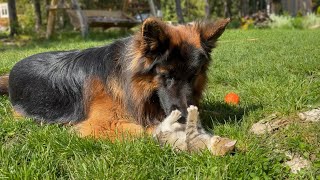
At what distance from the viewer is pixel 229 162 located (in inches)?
107

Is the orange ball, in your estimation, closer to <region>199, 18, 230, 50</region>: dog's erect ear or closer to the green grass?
the green grass

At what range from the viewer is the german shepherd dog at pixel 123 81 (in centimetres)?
331

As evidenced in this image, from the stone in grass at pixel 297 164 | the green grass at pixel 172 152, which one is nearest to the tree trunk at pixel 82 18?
the green grass at pixel 172 152

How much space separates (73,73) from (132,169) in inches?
68.4

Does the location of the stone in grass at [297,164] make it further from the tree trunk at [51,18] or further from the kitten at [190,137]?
the tree trunk at [51,18]

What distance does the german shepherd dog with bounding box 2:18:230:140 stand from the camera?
10.9ft

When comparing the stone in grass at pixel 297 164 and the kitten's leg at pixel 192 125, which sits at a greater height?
the kitten's leg at pixel 192 125

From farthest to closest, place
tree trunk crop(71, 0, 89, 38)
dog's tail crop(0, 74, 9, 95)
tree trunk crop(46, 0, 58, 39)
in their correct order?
tree trunk crop(46, 0, 58, 39), tree trunk crop(71, 0, 89, 38), dog's tail crop(0, 74, 9, 95)

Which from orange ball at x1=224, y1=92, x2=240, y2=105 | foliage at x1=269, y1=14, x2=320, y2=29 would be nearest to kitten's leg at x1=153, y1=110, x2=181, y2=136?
orange ball at x1=224, y1=92, x2=240, y2=105

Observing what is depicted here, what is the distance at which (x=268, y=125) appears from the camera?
345 cm

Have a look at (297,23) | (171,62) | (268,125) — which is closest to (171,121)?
(171,62)

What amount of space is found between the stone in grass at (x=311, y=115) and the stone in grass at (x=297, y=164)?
612mm

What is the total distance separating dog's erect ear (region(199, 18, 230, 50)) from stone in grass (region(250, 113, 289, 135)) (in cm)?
93

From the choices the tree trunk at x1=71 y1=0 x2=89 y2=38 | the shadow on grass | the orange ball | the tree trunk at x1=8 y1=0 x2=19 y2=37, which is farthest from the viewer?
the tree trunk at x1=8 y1=0 x2=19 y2=37
